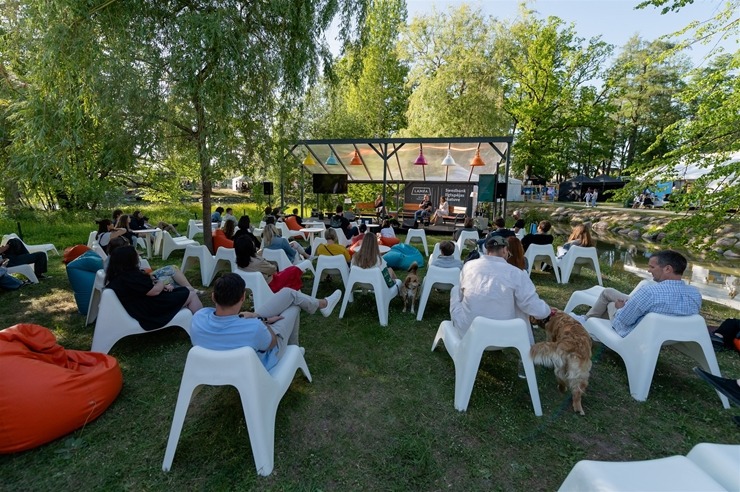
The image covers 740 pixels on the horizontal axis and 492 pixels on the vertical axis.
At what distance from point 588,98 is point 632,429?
2431 centimetres

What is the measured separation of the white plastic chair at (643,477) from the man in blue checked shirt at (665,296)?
68.0 inches

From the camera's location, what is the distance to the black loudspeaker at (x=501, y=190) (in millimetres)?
10070

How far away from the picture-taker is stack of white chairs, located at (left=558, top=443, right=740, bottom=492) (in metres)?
1.15

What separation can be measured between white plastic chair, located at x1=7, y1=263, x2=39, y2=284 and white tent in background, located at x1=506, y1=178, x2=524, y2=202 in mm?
20670

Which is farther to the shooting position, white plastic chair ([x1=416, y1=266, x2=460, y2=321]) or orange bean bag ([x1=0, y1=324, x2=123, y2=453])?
white plastic chair ([x1=416, y1=266, x2=460, y2=321])

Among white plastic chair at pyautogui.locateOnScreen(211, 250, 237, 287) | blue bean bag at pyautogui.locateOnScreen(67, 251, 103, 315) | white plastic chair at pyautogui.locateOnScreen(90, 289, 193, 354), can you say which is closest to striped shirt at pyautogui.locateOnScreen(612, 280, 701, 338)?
white plastic chair at pyautogui.locateOnScreen(90, 289, 193, 354)

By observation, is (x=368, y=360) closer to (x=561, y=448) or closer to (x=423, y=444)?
(x=423, y=444)

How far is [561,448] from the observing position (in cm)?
Result: 212

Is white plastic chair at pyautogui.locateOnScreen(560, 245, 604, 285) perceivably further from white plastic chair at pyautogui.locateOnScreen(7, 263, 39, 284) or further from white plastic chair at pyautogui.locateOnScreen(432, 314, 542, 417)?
white plastic chair at pyautogui.locateOnScreen(7, 263, 39, 284)

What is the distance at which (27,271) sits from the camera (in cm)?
517

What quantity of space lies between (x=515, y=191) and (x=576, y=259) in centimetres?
1778

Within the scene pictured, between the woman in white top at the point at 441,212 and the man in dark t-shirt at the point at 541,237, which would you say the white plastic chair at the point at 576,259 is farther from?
the woman in white top at the point at 441,212

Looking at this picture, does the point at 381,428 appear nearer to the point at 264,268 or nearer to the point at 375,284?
the point at 375,284

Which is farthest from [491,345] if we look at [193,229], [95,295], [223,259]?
[193,229]
